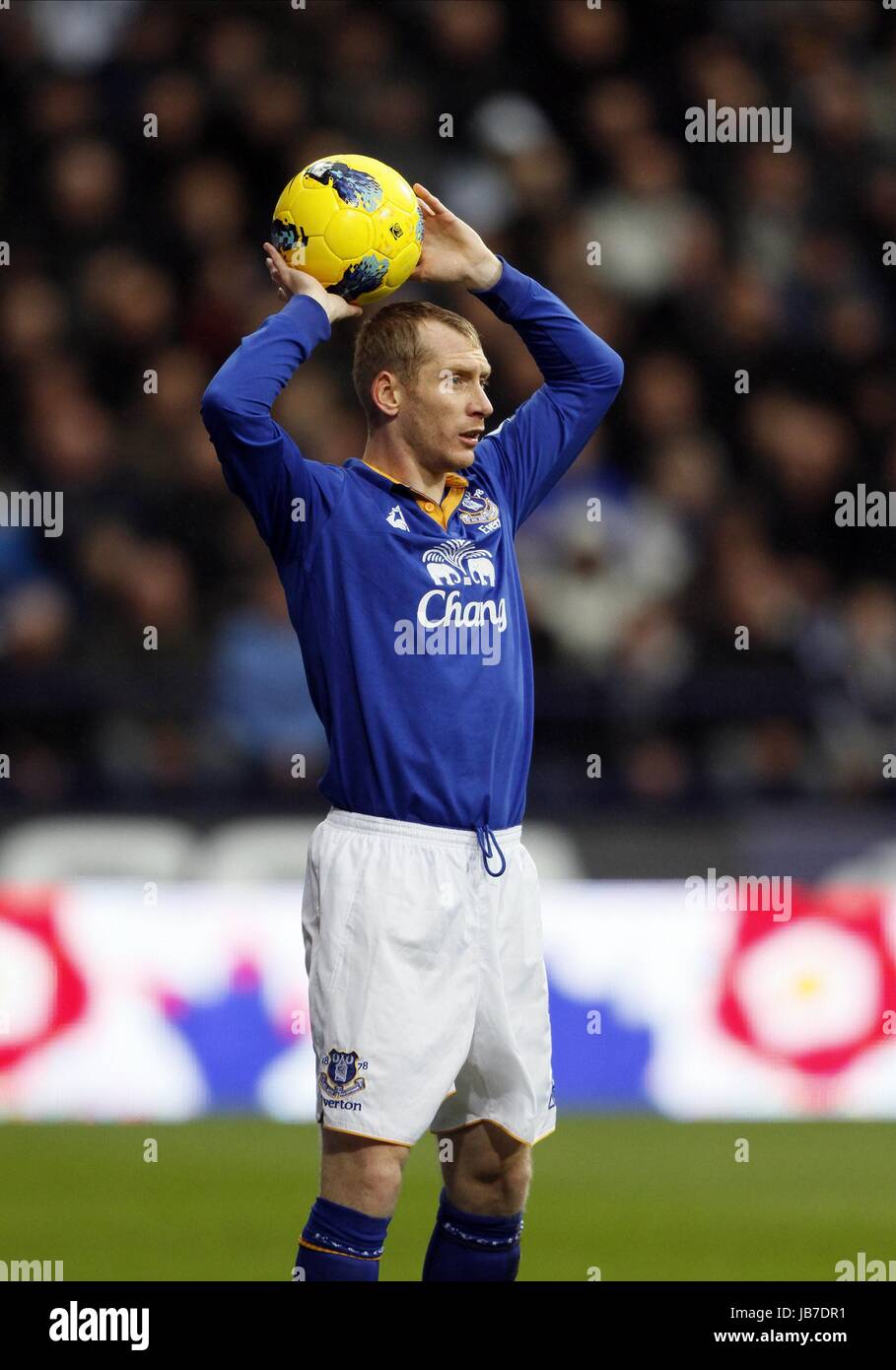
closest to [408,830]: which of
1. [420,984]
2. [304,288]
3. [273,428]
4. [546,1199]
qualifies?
[420,984]

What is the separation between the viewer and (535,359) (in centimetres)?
434

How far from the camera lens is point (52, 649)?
8.33 m

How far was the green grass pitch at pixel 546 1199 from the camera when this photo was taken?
4.95 m

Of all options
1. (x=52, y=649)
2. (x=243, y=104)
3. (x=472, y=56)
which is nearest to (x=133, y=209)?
(x=243, y=104)

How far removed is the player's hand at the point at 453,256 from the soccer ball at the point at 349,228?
5.7 inches

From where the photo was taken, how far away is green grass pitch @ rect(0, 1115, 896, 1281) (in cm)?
495

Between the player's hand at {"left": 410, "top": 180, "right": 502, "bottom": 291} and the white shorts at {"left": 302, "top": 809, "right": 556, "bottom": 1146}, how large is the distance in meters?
1.21

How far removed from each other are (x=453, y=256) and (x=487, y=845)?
1296 millimetres

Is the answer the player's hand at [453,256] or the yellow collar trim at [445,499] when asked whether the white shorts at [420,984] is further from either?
the player's hand at [453,256]

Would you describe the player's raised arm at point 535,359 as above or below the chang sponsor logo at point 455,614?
above

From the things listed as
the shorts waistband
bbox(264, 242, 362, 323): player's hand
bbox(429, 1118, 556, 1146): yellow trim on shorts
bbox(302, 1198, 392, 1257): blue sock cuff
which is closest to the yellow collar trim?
bbox(264, 242, 362, 323): player's hand

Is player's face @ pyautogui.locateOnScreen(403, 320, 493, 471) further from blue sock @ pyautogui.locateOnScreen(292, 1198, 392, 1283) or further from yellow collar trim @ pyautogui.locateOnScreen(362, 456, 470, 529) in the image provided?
blue sock @ pyautogui.locateOnScreen(292, 1198, 392, 1283)

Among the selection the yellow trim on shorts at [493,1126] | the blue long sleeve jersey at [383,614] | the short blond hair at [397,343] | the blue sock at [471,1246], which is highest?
the short blond hair at [397,343]

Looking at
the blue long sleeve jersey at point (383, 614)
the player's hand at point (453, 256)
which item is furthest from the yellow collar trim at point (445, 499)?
the player's hand at point (453, 256)
